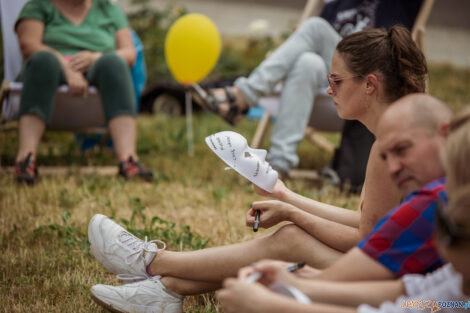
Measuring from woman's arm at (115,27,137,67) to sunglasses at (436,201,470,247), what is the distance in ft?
8.46

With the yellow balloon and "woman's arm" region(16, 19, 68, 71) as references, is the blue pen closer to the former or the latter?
"woman's arm" region(16, 19, 68, 71)

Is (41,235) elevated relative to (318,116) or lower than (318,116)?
lower

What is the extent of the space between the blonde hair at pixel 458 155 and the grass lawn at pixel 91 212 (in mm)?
831

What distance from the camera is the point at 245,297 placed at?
0.95m

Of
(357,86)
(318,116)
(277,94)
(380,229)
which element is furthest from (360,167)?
(380,229)

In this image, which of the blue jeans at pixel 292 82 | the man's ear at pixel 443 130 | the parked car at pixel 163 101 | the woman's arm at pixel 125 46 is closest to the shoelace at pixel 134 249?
the man's ear at pixel 443 130

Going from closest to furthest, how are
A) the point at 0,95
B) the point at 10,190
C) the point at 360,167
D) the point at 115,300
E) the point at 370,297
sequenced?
the point at 370,297, the point at 115,300, the point at 10,190, the point at 360,167, the point at 0,95

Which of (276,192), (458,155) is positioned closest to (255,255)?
(276,192)

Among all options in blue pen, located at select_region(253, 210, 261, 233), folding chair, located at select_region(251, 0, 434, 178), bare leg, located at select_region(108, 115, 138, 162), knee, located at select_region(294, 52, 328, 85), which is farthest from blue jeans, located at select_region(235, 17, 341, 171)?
blue pen, located at select_region(253, 210, 261, 233)

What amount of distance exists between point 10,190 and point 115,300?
1.41m

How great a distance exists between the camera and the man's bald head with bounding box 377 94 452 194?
3.26ft

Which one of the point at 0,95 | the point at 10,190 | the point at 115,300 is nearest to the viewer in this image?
the point at 115,300

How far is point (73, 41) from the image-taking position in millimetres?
3205

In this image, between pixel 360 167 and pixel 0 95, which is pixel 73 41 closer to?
pixel 0 95
